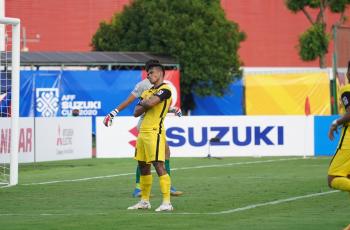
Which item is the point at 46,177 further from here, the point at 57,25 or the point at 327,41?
the point at 57,25

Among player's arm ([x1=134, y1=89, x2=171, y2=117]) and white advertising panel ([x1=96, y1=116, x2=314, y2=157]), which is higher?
player's arm ([x1=134, y1=89, x2=171, y2=117])

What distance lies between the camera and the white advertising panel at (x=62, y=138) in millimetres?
29188

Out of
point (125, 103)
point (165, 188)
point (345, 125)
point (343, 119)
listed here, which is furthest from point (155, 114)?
point (343, 119)

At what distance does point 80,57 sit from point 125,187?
2936 centimetres

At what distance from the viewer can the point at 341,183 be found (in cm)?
1269

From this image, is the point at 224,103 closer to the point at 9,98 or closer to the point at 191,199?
the point at 9,98

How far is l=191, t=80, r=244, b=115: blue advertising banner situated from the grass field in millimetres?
26537

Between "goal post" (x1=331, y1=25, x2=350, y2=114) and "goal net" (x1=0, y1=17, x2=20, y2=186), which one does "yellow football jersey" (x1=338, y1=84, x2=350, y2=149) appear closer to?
"goal net" (x1=0, y1=17, x2=20, y2=186)

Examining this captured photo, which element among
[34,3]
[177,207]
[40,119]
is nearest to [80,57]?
[34,3]

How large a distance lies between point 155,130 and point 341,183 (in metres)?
3.31

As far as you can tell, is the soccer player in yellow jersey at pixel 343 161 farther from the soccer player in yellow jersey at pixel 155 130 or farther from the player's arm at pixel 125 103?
the player's arm at pixel 125 103

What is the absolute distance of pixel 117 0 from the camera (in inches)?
2530

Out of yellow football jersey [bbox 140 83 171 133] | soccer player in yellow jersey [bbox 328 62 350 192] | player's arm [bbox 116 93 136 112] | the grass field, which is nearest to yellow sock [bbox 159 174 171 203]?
the grass field

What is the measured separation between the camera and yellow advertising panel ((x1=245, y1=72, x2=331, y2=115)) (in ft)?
174
